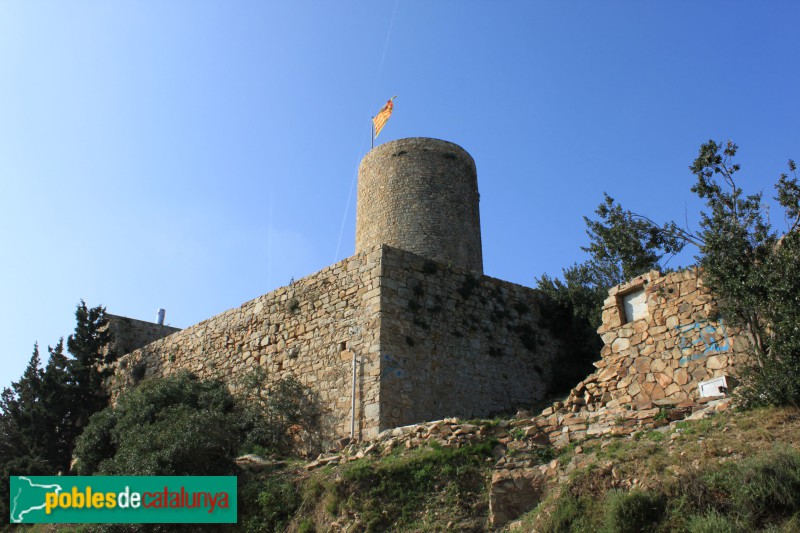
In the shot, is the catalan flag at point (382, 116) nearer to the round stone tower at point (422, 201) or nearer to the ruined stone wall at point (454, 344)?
the round stone tower at point (422, 201)

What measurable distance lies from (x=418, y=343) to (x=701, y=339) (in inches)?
195

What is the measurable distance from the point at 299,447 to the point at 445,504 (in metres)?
4.75

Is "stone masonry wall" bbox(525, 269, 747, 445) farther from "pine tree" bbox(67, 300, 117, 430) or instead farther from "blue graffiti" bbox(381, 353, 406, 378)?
"pine tree" bbox(67, 300, 117, 430)

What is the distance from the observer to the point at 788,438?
732 cm

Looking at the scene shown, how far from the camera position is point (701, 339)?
400 inches

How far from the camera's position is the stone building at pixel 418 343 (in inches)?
431

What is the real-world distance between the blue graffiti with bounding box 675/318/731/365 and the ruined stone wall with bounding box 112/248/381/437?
4977mm

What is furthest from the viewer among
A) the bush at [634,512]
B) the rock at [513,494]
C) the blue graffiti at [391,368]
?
the blue graffiti at [391,368]

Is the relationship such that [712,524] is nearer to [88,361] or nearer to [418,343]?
[418,343]

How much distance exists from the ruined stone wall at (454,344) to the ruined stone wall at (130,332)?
1210cm

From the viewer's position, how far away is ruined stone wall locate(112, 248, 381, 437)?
1275 cm

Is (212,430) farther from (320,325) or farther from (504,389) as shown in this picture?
(504,389)

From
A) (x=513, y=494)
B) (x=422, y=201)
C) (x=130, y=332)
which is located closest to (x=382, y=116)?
(x=422, y=201)

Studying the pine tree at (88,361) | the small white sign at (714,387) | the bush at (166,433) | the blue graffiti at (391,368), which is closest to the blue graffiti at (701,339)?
the small white sign at (714,387)
